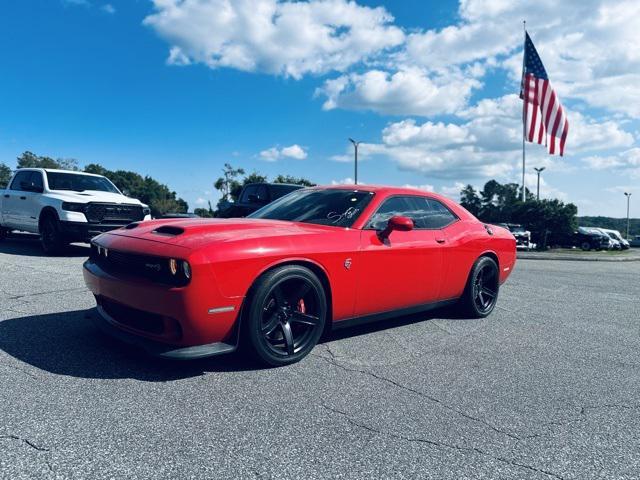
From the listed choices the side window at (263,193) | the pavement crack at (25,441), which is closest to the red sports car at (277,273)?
the pavement crack at (25,441)

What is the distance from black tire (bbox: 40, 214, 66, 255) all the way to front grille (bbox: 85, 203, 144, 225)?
0.62 meters

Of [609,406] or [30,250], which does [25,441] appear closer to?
[609,406]

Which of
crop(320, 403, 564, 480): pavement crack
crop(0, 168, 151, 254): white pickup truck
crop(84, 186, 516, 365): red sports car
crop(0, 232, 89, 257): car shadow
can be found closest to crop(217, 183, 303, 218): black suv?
crop(0, 168, 151, 254): white pickup truck

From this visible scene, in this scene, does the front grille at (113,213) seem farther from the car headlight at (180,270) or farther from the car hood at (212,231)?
the car headlight at (180,270)

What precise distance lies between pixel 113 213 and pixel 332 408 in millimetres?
8030

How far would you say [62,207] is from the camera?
9.10 m

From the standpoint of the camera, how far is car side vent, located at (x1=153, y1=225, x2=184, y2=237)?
11.4 feet

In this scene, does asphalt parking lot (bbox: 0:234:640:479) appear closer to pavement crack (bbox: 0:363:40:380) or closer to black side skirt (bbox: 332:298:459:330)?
pavement crack (bbox: 0:363:40:380)

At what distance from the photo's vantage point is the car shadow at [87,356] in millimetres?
3197

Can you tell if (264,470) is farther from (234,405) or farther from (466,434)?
(466,434)

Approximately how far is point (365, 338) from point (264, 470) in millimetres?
2365

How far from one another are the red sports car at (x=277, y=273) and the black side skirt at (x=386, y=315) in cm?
1

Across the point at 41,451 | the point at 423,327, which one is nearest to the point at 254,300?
the point at 41,451

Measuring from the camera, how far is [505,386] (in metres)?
3.32
